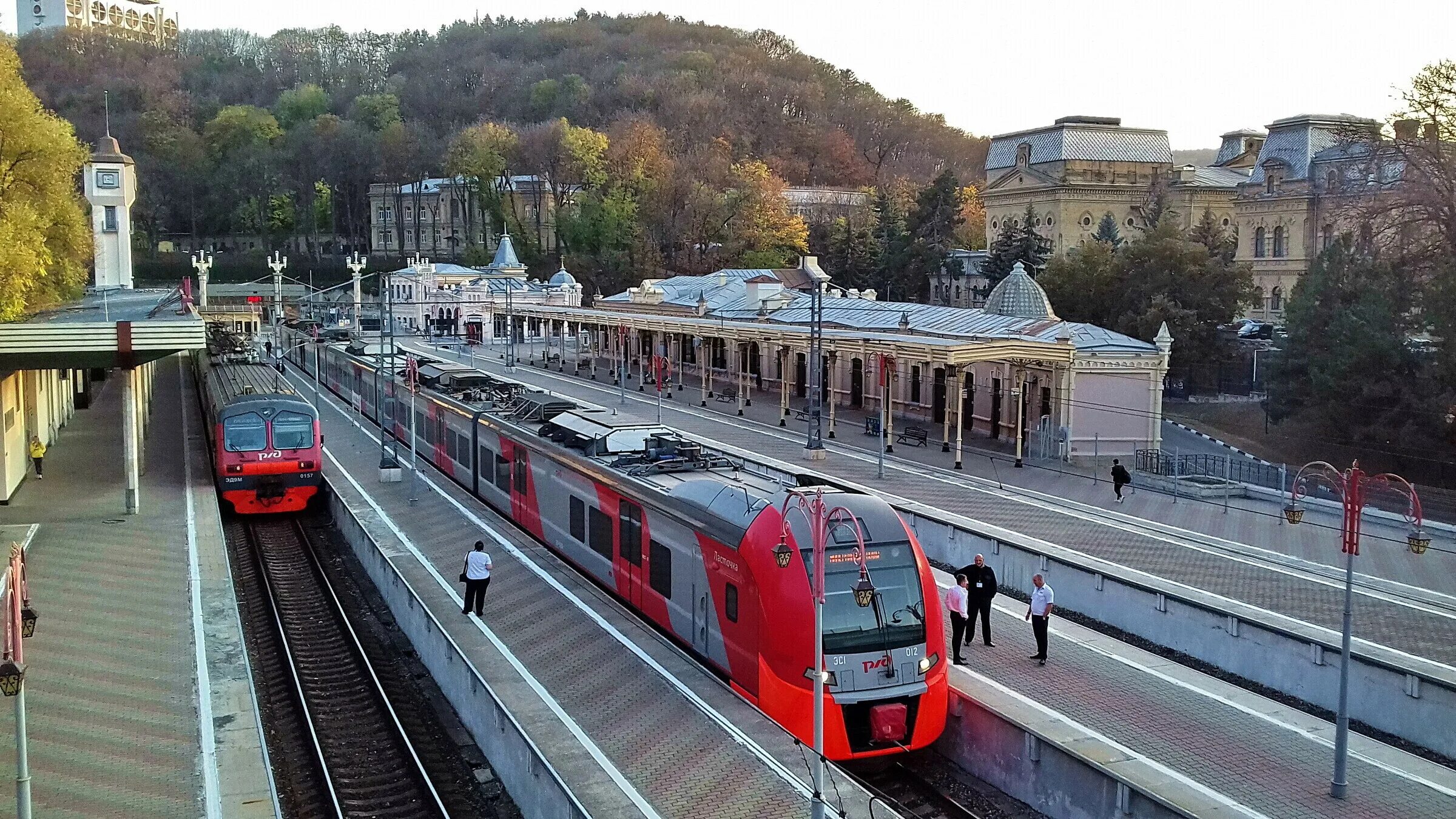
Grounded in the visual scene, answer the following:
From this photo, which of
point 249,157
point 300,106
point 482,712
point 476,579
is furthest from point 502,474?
point 300,106

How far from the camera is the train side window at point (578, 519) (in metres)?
18.3

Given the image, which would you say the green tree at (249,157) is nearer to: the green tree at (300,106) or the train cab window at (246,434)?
the green tree at (300,106)

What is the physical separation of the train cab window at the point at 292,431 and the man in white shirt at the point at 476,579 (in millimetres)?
10192

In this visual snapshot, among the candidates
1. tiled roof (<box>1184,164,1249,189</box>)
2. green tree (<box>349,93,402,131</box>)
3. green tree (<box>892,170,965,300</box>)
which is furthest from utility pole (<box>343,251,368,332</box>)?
tiled roof (<box>1184,164,1249,189</box>)

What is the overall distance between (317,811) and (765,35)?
184 metres

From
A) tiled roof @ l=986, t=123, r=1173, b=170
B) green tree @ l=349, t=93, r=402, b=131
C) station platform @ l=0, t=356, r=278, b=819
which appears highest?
green tree @ l=349, t=93, r=402, b=131

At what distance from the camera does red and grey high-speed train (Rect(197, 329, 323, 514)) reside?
83.3ft

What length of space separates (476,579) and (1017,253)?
49.8 meters

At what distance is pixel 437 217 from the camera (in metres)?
115

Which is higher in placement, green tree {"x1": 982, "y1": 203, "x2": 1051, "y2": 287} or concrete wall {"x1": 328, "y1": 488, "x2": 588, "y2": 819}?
green tree {"x1": 982, "y1": 203, "x2": 1051, "y2": 287}

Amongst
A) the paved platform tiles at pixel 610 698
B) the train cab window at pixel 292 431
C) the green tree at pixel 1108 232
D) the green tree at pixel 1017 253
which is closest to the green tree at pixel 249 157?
the green tree at pixel 1017 253

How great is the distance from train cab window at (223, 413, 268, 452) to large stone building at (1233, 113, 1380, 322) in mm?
51625

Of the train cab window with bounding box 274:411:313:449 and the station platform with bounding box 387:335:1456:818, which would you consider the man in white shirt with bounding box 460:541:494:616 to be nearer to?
the station platform with bounding box 387:335:1456:818

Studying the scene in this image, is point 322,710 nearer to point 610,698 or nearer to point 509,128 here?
point 610,698
